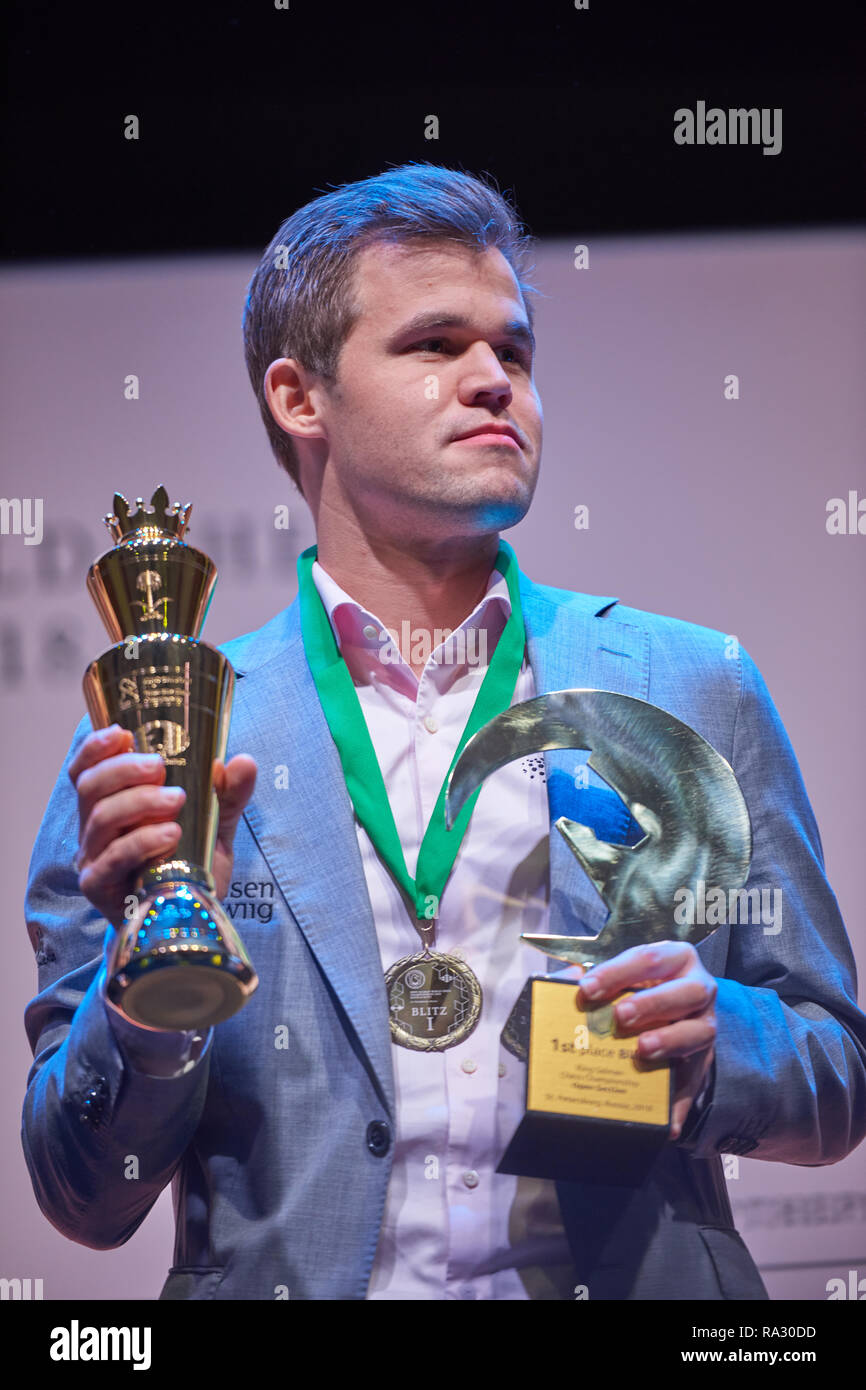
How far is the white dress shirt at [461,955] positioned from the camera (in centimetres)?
208

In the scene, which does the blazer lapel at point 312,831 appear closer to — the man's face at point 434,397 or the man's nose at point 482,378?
the man's face at point 434,397

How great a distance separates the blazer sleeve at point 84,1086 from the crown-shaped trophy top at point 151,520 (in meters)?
0.35

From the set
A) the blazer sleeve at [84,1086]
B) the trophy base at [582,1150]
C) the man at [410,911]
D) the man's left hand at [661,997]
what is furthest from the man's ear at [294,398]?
the trophy base at [582,1150]

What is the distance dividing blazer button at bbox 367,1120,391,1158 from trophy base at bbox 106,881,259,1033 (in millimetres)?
429

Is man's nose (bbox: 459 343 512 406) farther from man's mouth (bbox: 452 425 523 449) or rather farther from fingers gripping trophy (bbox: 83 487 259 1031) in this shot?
fingers gripping trophy (bbox: 83 487 259 1031)

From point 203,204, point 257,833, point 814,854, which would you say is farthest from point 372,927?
point 203,204

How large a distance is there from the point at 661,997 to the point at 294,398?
1.29 m

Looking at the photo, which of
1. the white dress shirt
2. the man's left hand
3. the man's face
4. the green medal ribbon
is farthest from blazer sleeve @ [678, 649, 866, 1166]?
the man's face

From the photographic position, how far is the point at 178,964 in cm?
165

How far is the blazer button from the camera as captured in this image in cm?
207
